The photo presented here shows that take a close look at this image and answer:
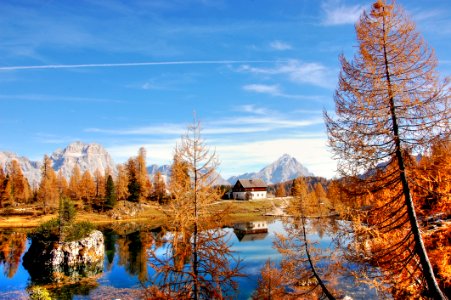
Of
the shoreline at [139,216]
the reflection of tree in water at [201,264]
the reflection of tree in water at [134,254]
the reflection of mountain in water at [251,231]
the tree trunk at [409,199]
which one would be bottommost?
the reflection of mountain in water at [251,231]

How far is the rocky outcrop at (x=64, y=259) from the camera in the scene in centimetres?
3869

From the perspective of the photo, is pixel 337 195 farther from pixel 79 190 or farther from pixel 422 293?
pixel 79 190

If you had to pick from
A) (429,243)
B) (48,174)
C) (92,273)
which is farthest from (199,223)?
(48,174)

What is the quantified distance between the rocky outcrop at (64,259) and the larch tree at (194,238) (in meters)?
29.7

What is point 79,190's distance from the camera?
10956 cm

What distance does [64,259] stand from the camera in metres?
41.2

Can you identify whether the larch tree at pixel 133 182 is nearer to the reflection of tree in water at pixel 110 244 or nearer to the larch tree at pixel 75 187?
the larch tree at pixel 75 187

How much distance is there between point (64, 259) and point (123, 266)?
26.2 feet

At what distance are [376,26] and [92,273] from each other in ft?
133

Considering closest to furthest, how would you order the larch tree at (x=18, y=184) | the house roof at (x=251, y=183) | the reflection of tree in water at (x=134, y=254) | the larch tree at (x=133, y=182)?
the reflection of tree in water at (x=134, y=254) → the larch tree at (x=133, y=182) → the larch tree at (x=18, y=184) → the house roof at (x=251, y=183)

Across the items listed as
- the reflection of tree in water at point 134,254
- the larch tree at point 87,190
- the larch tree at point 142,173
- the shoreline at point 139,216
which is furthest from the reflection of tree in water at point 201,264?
the larch tree at point 87,190

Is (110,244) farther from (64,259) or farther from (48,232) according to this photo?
(64,259)

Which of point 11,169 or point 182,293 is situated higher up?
point 11,169

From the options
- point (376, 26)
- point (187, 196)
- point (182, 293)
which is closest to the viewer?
point (376, 26)
